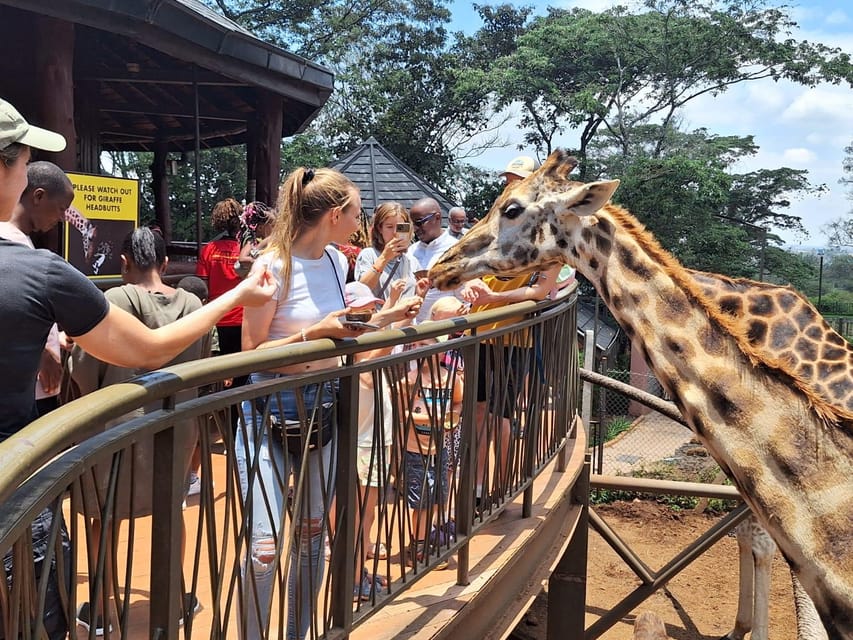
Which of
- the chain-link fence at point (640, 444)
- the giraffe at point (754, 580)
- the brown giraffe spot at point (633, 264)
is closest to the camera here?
the brown giraffe spot at point (633, 264)

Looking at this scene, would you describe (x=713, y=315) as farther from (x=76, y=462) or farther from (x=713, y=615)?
(x=713, y=615)

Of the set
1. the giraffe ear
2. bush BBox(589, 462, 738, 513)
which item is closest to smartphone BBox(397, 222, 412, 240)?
the giraffe ear

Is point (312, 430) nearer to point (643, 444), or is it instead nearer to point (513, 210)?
point (513, 210)

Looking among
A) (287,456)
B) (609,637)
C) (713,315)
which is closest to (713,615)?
(609,637)

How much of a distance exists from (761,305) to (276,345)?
3.66 m

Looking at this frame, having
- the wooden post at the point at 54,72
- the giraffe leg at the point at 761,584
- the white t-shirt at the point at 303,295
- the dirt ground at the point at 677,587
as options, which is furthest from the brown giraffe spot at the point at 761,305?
the wooden post at the point at 54,72

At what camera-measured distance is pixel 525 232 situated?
4.18 metres

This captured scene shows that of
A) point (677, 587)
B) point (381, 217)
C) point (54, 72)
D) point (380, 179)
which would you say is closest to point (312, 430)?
point (381, 217)

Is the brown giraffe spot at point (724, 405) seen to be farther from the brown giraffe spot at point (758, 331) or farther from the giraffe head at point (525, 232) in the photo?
the brown giraffe spot at point (758, 331)

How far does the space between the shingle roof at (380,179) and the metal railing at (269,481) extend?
317 inches

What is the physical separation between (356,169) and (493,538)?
32.2 feet

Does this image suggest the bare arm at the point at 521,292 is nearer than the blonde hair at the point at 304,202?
No

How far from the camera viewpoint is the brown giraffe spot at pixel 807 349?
15.3 feet

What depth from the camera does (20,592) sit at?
1297 mm
